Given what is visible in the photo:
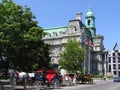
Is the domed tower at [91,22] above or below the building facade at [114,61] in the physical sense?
above

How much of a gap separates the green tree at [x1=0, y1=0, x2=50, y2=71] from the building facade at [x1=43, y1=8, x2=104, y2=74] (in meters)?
67.2

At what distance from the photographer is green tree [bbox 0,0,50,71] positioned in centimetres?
2869

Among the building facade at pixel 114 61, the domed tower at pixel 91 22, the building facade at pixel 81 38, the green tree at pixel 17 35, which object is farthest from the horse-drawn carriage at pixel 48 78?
the building facade at pixel 114 61

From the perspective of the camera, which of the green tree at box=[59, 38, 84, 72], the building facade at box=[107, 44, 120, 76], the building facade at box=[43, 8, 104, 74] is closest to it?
the green tree at box=[59, 38, 84, 72]

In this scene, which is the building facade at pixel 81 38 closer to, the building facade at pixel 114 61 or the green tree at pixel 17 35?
the building facade at pixel 114 61

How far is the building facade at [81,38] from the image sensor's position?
11581cm

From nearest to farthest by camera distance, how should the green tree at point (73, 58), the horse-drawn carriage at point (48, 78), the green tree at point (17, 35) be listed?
1. the green tree at point (17, 35)
2. the horse-drawn carriage at point (48, 78)
3. the green tree at point (73, 58)

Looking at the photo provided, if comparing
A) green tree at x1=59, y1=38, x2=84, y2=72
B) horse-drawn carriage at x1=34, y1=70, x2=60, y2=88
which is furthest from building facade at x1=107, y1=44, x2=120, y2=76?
horse-drawn carriage at x1=34, y1=70, x2=60, y2=88

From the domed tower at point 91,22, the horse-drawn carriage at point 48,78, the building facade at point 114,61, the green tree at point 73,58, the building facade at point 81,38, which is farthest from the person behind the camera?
the building facade at point 114,61

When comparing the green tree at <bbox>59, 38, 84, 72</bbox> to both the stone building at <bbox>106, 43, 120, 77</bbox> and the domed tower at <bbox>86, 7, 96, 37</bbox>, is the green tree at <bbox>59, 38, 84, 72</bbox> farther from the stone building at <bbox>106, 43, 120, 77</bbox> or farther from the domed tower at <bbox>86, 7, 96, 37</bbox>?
the stone building at <bbox>106, 43, 120, 77</bbox>

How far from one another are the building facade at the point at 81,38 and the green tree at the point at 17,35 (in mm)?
67171

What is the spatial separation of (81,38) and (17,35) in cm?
7163

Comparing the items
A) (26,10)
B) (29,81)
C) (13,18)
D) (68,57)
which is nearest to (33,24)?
(26,10)

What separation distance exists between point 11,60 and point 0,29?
3852mm
